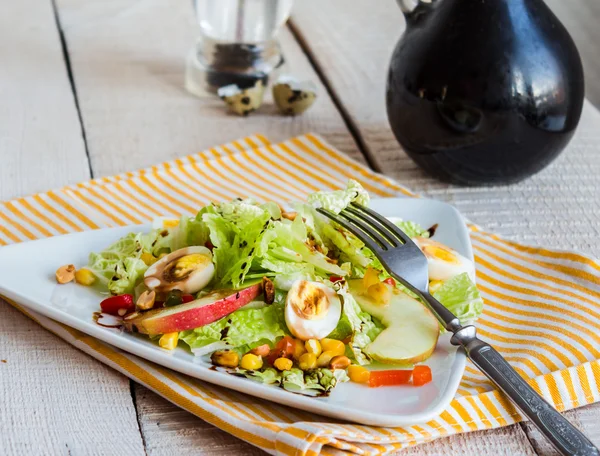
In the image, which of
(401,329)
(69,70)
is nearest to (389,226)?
(401,329)

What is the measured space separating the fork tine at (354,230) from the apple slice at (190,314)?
0.21 metres

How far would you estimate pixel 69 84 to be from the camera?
8.11 ft

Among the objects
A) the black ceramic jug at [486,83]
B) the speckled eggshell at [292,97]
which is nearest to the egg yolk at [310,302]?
the black ceramic jug at [486,83]

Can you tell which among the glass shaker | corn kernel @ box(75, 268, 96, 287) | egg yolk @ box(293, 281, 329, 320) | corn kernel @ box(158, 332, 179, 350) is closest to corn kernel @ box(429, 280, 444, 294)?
egg yolk @ box(293, 281, 329, 320)

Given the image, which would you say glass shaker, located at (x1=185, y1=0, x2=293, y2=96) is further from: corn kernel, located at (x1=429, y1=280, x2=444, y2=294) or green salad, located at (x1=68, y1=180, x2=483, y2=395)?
corn kernel, located at (x1=429, y1=280, x2=444, y2=294)

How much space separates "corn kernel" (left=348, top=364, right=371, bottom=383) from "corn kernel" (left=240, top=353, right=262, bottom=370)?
0.13m

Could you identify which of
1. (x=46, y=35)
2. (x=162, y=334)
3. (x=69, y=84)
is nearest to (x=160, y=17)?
(x=46, y=35)

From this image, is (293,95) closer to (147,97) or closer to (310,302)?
(147,97)

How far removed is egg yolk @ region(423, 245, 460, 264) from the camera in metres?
1.51

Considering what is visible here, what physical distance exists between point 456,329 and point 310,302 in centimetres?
22

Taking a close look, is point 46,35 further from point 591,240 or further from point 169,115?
point 591,240

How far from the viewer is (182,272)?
1.38 metres

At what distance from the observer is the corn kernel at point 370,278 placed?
1.40 metres

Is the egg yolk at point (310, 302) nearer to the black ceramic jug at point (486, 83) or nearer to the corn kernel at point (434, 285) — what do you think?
the corn kernel at point (434, 285)
